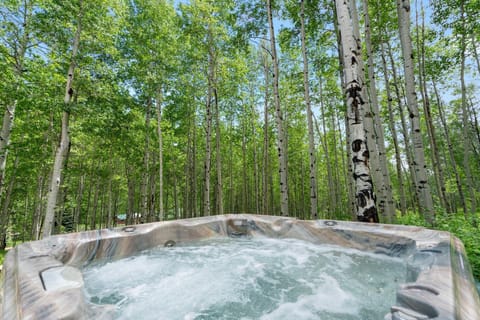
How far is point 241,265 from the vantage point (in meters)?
2.38

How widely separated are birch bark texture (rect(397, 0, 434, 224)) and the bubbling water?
1918mm

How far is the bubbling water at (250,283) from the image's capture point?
1.41 metres

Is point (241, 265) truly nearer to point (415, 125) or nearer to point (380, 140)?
point (415, 125)

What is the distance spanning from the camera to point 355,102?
270 cm

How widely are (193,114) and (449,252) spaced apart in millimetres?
9085

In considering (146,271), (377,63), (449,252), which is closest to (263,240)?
(146,271)

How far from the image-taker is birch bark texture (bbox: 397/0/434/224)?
3.35 metres

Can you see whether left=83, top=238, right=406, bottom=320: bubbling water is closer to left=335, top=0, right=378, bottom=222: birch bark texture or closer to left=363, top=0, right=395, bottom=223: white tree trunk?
left=335, top=0, right=378, bottom=222: birch bark texture

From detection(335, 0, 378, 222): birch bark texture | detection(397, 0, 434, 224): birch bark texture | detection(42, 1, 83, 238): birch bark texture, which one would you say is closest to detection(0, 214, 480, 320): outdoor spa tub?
detection(335, 0, 378, 222): birch bark texture

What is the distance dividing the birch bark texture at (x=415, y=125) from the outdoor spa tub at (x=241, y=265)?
1.65 m

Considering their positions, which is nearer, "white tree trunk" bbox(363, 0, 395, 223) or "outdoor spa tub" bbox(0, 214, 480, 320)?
"outdoor spa tub" bbox(0, 214, 480, 320)

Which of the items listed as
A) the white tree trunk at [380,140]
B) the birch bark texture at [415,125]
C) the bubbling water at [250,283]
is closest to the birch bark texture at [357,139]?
the bubbling water at [250,283]

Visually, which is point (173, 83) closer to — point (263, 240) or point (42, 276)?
point (263, 240)

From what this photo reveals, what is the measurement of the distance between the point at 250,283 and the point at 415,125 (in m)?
3.86
